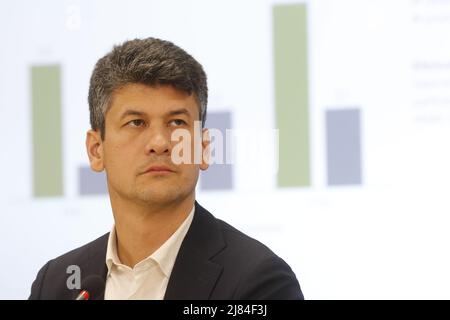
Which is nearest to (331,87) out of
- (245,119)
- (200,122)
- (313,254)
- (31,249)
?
(245,119)

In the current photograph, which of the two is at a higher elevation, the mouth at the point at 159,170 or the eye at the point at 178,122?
the eye at the point at 178,122

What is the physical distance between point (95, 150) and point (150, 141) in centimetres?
27

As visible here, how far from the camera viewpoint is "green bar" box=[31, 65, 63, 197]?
301 cm

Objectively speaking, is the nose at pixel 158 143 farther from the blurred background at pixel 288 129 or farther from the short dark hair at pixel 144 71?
the blurred background at pixel 288 129

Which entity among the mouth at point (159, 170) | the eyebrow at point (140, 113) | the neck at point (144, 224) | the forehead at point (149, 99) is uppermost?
the forehead at point (149, 99)

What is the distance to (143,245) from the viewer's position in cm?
207

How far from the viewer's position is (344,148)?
2807mm

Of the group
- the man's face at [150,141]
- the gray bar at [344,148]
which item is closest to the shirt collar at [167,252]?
the man's face at [150,141]

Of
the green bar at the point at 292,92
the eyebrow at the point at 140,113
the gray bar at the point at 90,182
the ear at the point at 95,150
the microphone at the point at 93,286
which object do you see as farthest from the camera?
the gray bar at the point at 90,182

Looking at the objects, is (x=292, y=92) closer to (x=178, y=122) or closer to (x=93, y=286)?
(x=178, y=122)

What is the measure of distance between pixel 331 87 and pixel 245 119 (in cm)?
34

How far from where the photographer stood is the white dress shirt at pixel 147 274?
1.99 meters

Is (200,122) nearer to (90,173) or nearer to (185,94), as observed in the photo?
(185,94)

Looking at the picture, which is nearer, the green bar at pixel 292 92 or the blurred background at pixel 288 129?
the blurred background at pixel 288 129
